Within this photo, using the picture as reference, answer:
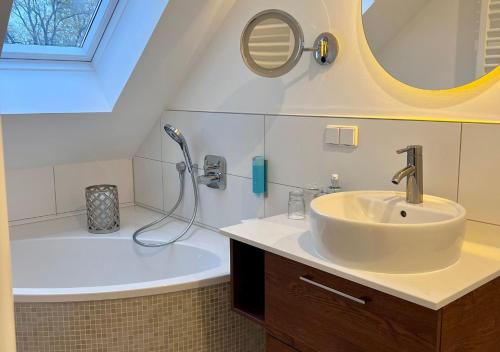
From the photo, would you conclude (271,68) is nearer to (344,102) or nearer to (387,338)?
(344,102)

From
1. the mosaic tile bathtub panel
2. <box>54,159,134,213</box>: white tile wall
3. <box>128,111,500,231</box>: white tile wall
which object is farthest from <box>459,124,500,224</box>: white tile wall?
<box>54,159,134,213</box>: white tile wall

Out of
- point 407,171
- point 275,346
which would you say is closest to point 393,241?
point 407,171

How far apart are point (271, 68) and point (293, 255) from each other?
84 cm

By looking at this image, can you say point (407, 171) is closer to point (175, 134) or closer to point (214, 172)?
point (214, 172)

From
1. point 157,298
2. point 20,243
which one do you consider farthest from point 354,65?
point 20,243

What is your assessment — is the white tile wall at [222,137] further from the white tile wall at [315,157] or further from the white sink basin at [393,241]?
the white sink basin at [393,241]

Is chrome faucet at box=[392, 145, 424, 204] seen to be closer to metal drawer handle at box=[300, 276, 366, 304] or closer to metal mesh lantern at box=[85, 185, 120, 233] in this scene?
metal drawer handle at box=[300, 276, 366, 304]

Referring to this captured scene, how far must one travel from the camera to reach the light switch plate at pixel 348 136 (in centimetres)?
184

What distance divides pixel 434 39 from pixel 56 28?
174 centimetres

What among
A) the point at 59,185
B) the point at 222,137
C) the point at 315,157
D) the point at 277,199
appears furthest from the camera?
the point at 59,185

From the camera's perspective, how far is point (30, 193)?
8.95 feet

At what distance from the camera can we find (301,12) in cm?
200

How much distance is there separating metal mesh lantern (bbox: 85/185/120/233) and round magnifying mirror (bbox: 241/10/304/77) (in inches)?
45.4

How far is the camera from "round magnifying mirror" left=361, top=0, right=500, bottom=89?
1506 millimetres
